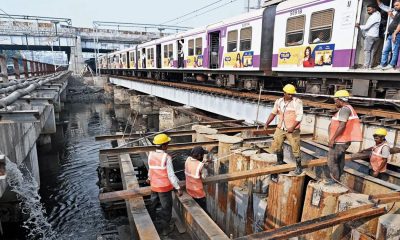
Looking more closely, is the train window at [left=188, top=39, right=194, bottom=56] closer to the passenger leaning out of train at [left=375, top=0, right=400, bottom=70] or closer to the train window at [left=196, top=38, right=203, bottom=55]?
the train window at [left=196, top=38, right=203, bottom=55]

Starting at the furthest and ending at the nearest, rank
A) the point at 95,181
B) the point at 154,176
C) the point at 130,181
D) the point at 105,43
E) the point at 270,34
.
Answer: the point at 105,43 < the point at 95,181 < the point at 270,34 < the point at 130,181 < the point at 154,176

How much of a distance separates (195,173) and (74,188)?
28.7ft

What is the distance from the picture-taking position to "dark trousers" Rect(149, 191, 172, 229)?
16.3ft

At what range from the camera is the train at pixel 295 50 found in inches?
319

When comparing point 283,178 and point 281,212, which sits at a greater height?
point 283,178

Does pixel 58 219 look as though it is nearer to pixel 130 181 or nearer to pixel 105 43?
pixel 130 181

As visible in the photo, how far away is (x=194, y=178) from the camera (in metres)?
4.79

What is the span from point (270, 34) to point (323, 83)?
119 inches

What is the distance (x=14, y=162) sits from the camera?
612cm

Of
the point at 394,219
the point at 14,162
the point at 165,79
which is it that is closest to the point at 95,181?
the point at 14,162

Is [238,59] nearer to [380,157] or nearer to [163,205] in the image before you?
[380,157]

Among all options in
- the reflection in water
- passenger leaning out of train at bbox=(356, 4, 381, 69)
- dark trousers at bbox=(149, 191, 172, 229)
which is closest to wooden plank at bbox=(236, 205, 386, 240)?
dark trousers at bbox=(149, 191, 172, 229)

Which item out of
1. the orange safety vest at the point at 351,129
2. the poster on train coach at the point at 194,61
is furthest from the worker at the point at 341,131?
the poster on train coach at the point at 194,61

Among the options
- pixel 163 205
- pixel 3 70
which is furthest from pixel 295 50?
pixel 3 70
